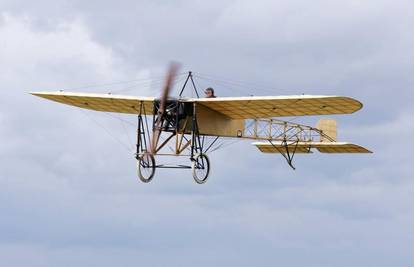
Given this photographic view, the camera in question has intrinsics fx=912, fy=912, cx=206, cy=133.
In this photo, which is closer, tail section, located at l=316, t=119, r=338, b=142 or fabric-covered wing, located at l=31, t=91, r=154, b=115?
fabric-covered wing, located at l=31, t=91, r=154, b=115

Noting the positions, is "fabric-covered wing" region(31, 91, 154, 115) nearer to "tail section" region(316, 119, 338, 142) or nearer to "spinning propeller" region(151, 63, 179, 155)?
"spinning propeller" region(151, 63, 179, 155)

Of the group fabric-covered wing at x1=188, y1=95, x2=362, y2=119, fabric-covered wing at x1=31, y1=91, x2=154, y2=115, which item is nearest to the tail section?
fabric-covered wing at x1=188, y1=95, x2=362, y2=119

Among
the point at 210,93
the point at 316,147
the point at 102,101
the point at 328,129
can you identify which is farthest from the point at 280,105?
the point at 328,129

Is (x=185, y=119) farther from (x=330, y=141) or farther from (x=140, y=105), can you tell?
(x=330, y=141)

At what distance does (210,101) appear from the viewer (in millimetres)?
33125

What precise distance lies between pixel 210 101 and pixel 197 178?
3066 millimetres

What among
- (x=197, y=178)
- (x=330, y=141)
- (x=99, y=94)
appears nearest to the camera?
(x=197, y=178)

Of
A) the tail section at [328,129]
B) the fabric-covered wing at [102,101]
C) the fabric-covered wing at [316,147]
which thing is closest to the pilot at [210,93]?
the fabric-covered wing at [102,101]

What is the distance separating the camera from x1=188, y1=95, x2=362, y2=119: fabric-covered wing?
105 ft

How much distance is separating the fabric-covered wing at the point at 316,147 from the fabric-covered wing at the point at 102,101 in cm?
694

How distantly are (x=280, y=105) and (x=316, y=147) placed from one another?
8.67m

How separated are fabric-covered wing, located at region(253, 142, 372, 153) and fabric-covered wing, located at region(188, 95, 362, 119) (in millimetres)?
5964

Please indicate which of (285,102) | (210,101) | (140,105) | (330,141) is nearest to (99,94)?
(140,105)

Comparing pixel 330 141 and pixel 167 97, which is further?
pixel 330 141
